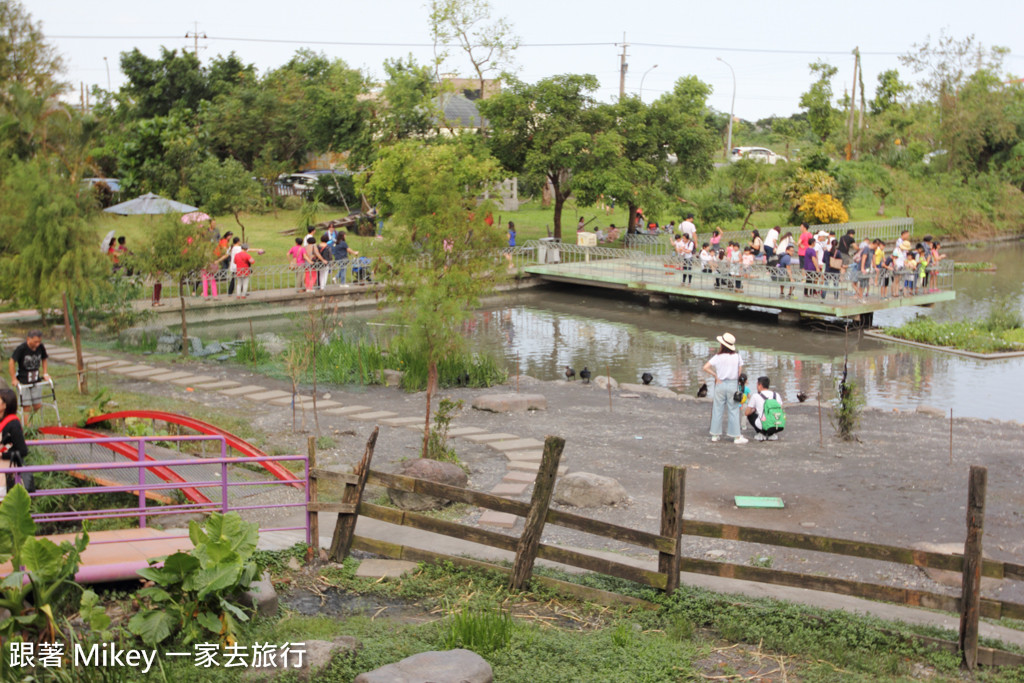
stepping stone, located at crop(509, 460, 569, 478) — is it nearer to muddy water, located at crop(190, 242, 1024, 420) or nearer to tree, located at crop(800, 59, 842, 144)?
muddy water, located at crop(190, 242, 1024, 420)

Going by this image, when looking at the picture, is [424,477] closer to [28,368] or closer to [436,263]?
[436,263]

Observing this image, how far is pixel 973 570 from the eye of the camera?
208 inches

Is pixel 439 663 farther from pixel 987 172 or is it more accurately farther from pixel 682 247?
pixel 987 172

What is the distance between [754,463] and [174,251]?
454 inches

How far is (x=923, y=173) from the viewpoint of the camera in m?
49.5

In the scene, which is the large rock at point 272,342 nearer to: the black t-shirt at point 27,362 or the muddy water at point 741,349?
the muddy water at point 741,349

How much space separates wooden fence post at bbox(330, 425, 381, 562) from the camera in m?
6.68

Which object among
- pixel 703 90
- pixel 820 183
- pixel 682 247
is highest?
pixel 703 90

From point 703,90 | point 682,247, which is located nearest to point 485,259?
point 682,247

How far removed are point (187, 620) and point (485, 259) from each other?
841cm

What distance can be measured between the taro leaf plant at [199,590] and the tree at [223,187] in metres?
29.2

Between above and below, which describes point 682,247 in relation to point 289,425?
above

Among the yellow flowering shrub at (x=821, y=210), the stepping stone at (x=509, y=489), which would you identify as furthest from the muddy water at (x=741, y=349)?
the yellow flowering shrub at (x=821, y=210)

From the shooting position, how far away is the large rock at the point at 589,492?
938 cm
